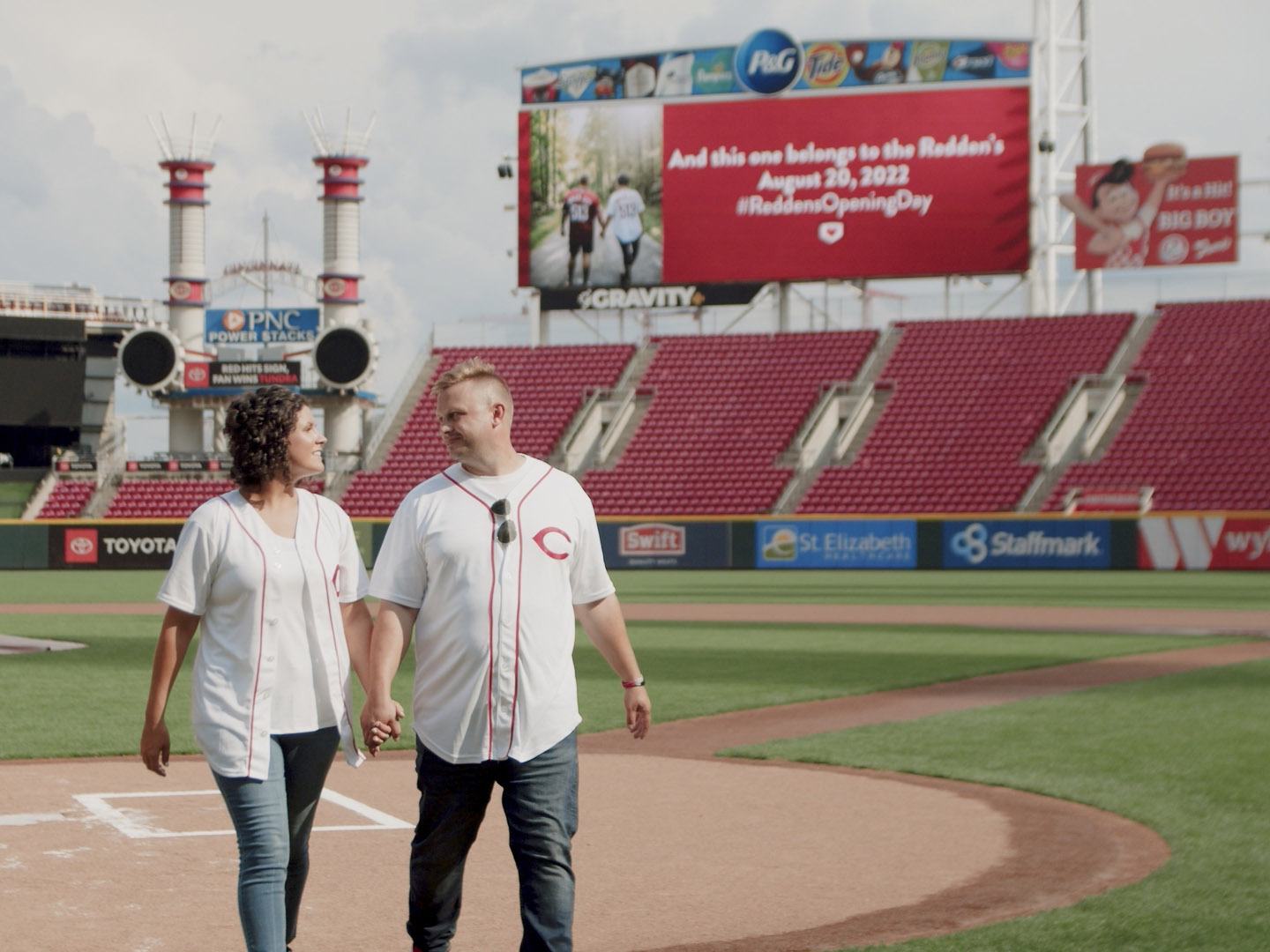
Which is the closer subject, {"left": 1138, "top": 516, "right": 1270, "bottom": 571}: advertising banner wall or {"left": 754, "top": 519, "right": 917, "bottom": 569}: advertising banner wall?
{"left": 1138, "top": 516, "right": 1270, "bottom": 571}: advertising banner wall

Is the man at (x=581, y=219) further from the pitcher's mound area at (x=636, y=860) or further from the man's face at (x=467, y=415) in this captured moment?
the man's face at (x=467, y=415)

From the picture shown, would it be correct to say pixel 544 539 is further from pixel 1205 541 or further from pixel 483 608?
pixel 1205 541

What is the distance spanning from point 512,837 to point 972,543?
3545 centimetres

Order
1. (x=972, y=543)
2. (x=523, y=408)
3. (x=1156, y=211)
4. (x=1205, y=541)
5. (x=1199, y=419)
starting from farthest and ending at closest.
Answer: (x=523, y=408) → (x=1156, y=211) → (x=1199, y=419) → (x=972, y=543) → (x=1205, y=541)

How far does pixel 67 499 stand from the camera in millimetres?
54344

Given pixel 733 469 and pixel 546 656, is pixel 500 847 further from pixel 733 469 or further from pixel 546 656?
pixel 733 469

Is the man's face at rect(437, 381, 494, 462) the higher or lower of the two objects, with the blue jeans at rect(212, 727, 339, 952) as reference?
higher

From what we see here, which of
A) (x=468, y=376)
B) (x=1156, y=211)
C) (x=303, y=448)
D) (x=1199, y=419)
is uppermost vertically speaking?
(x=1156, y=211)

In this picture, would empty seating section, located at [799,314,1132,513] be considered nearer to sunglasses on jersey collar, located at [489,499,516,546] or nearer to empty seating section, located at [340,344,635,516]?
empty seating section, located at [340,344,635,516]

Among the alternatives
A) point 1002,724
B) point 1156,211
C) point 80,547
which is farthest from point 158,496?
point 1002,724

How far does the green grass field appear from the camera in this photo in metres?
6.50

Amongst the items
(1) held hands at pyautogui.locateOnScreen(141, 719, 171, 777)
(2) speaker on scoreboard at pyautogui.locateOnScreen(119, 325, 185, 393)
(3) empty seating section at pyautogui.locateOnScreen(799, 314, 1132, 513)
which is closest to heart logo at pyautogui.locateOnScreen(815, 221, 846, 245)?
(3) empty seating section at pyautogui.locateOnScreen(799, 314, 1132, 513)

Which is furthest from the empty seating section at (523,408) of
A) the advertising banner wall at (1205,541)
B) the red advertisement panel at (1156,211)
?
the advertising banner wall at (1205,541)

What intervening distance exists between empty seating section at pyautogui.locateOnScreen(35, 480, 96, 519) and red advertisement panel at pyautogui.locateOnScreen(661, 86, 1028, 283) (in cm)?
2113
